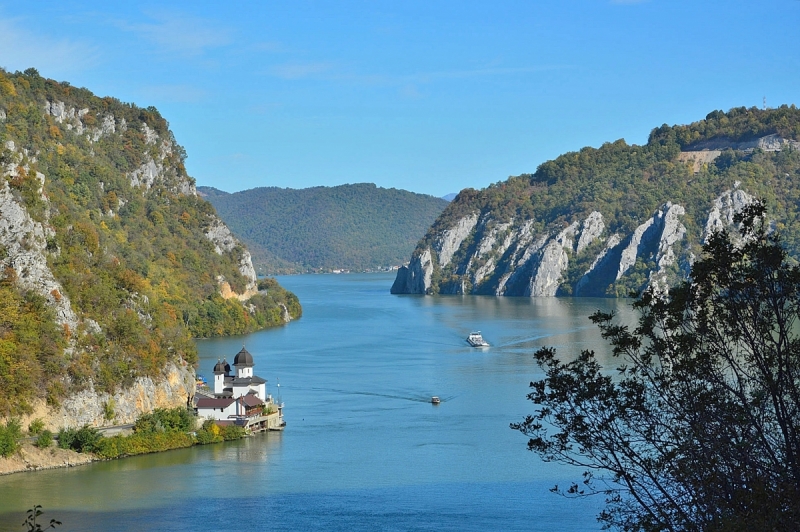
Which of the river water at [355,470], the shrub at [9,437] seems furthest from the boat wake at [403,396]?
the shrub at [9,437]

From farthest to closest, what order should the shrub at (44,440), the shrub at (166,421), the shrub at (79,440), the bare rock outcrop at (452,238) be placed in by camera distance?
the bare rock outcrop at (452,238)
the shrub at (166,421)
the shrub at (79,440)
the shrub at (44,440)

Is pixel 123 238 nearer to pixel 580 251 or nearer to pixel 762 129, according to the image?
pixel 580 251

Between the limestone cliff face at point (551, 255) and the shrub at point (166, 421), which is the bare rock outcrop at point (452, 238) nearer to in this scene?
the limestone cliff face at point (551, 255)

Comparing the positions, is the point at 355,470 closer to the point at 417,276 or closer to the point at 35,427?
the point at 35,427

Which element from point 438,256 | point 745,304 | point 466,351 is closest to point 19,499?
point 745,304

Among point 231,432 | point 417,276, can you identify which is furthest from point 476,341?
point 417,276
